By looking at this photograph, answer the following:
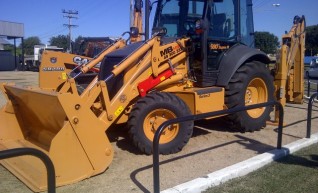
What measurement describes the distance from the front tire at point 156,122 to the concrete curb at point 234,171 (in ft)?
3.35

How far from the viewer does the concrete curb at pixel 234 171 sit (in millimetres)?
4273

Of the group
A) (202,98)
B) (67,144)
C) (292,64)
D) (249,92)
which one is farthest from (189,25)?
(292,64)

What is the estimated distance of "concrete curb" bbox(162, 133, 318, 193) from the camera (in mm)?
4273

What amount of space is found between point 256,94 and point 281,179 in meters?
3.31

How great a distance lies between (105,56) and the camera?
264 inches

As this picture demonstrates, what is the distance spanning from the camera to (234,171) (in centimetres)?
478

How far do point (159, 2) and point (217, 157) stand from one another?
3.77 m

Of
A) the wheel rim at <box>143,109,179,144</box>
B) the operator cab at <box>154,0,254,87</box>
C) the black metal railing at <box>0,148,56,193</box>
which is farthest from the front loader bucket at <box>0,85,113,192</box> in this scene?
the operator cab at <box>154,0,254,87</box>

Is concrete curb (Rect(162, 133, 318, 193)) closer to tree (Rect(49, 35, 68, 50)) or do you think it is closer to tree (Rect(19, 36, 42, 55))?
tree (Rect(49, 35, 68, 50))

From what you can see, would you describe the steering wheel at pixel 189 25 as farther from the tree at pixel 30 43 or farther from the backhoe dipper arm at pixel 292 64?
the tree at pixel 30 43

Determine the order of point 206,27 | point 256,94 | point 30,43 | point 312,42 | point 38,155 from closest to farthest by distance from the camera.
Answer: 1. point 38,155
2. point 206,27
3. point 256,94
4. point 312,42
5. point 30,43

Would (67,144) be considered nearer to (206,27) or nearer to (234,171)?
(234,171)

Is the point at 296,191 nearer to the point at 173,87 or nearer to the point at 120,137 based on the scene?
the point at 173,87

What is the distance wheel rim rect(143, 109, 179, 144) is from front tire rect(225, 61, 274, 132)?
1.64 m
